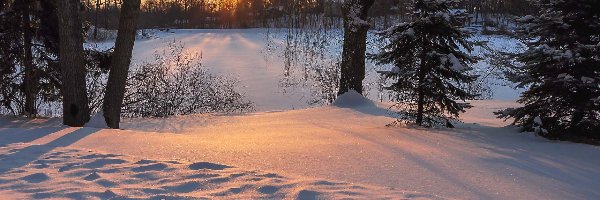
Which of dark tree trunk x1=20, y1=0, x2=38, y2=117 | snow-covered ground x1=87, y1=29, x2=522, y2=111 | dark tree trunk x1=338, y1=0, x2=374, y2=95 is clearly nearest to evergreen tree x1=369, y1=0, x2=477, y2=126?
dark tree trunk x1=338, y1=0, x2=374, y2=95

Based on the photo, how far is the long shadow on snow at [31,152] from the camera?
17.3 feet

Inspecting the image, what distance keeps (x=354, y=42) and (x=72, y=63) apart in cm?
649

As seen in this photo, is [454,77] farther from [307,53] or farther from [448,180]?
[307,53]

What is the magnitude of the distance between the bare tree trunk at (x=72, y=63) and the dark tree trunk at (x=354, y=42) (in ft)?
20.4

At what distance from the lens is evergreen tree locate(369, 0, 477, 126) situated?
8.42 metres

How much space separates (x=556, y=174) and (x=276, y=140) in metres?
3.56

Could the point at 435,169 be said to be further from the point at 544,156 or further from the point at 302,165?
the point at 544,156

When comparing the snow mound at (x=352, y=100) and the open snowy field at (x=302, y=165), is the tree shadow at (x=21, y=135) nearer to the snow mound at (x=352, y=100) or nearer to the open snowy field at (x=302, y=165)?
the open snowy field at (x=302, y=165)

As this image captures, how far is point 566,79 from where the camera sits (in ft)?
24.1

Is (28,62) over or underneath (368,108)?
over

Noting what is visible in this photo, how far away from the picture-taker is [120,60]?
951cm

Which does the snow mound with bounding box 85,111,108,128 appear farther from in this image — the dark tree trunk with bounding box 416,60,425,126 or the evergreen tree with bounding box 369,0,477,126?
the dark tree trunk with bounding box 416,60,425,126

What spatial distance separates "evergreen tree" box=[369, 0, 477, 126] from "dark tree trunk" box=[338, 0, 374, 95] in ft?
11.3

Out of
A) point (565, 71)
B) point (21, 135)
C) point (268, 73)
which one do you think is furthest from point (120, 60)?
point (268, 73)
